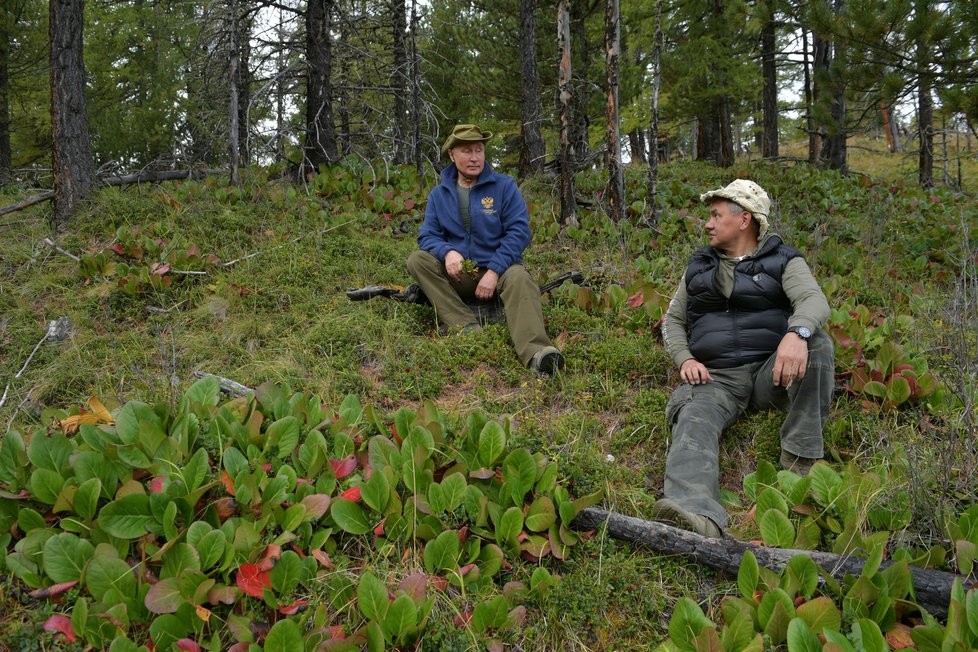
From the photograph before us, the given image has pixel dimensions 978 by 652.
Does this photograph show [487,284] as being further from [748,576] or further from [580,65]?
[580,65]

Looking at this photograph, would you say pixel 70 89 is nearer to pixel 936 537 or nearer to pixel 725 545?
pixel 725 545

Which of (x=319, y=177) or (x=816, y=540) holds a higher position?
(x=319, y=177)

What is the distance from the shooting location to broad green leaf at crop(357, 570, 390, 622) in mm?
2141

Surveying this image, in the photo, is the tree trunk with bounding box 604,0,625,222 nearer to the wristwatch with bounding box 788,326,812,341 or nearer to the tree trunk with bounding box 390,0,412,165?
the tree trunk with bounding box 390,0,412,165

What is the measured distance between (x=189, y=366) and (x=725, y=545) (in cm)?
389

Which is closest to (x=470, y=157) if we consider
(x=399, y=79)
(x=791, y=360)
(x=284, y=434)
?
(x=284, y=434)

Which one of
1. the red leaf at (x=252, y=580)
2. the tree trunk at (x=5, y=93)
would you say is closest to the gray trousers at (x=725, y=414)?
the red leaf at (x=252, y=580)

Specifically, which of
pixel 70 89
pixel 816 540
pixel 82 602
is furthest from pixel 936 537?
pixel 70 89

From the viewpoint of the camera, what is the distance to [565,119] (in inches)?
289

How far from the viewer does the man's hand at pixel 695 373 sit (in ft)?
11.7

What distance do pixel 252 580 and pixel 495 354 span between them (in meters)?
2.60

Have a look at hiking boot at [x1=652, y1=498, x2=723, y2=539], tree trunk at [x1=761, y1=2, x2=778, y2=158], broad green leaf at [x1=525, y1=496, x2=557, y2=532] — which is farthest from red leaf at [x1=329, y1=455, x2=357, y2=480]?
tree trunk at [x1=761, y1=2, x2=778, y2=158]

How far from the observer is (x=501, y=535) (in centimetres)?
259

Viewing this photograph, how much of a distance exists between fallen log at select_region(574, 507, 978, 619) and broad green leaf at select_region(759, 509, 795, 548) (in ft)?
0.33
